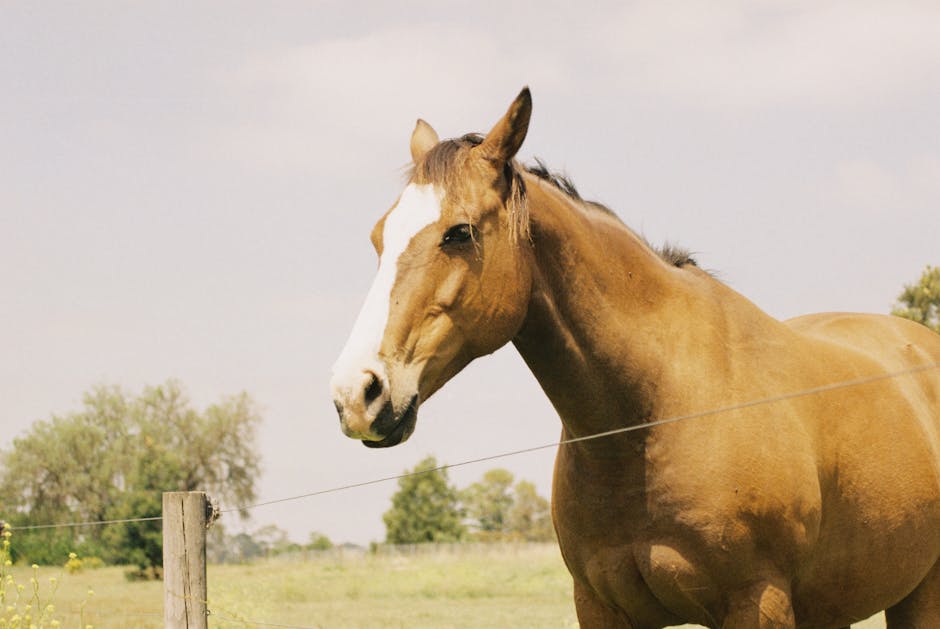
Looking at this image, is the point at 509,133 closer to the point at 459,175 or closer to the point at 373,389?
the point at 459,175

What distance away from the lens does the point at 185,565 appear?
4.93 meters

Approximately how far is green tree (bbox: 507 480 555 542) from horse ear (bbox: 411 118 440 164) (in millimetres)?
84359

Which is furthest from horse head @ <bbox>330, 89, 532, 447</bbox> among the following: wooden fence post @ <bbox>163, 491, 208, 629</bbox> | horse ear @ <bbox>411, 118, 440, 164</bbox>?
→ wooden fence post @ <bbox>163, 491, 208, 629</bbox>

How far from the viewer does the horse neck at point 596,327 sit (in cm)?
373

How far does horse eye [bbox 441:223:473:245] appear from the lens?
11.3 feet

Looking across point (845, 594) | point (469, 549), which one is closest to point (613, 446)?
point (845, 594)

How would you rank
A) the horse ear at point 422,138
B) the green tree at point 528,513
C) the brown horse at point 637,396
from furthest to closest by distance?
1. the green tree at point 528,513
2. the horse ear at point 422,138
3. the brown horse at point 637,396

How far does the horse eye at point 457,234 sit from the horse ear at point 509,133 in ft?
1.13

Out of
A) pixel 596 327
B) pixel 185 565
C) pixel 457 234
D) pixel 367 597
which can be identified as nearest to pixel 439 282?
pixel 457 234

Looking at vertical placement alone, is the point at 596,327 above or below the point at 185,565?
above

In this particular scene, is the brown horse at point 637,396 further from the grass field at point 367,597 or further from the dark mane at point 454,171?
the grass field at point 367,597

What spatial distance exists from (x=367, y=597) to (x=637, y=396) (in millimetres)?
22643

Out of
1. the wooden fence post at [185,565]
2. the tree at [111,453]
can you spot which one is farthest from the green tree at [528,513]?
the wooden fence post at [185,565]

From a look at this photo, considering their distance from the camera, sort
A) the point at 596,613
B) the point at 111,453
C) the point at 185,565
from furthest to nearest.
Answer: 1. the point at 111,453
2. the point at 185,565
3. the point at 596,613
